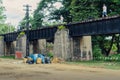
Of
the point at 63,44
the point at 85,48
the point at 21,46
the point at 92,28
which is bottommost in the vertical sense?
the point at 85,48

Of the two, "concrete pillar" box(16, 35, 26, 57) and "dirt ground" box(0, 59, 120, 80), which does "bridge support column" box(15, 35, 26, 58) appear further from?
"dirt ground" box(0, 59, 120, 80)

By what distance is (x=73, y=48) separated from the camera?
48.9 metres

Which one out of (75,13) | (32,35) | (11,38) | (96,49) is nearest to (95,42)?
(96,49)

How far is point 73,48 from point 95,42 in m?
13.0

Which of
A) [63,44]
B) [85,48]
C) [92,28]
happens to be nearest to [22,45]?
[63,44]

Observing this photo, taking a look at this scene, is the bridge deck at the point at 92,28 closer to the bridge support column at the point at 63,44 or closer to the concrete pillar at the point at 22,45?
the bridge support column at the point at 63,44

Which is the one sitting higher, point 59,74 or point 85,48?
point 85,48

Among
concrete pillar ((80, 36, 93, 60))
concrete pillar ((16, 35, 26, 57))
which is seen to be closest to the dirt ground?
concrete pillar ((80, 36, 93, 60))

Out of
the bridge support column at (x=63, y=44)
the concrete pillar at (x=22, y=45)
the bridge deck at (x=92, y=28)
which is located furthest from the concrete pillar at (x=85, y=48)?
the concrete pillar at (x=22, y=45)

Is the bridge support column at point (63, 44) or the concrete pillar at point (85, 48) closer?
the concrete pillar at point (85, 48)

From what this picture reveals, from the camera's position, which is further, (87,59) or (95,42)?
(95,42)

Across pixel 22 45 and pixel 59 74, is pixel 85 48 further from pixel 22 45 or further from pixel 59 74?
pixel 59 74

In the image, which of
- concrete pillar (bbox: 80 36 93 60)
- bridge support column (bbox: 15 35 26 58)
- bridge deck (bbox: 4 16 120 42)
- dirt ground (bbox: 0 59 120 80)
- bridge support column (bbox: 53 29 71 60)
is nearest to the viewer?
dirt ground (bbox: 0 59 120 80)

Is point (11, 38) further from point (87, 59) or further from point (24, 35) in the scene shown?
point (87, 59)
